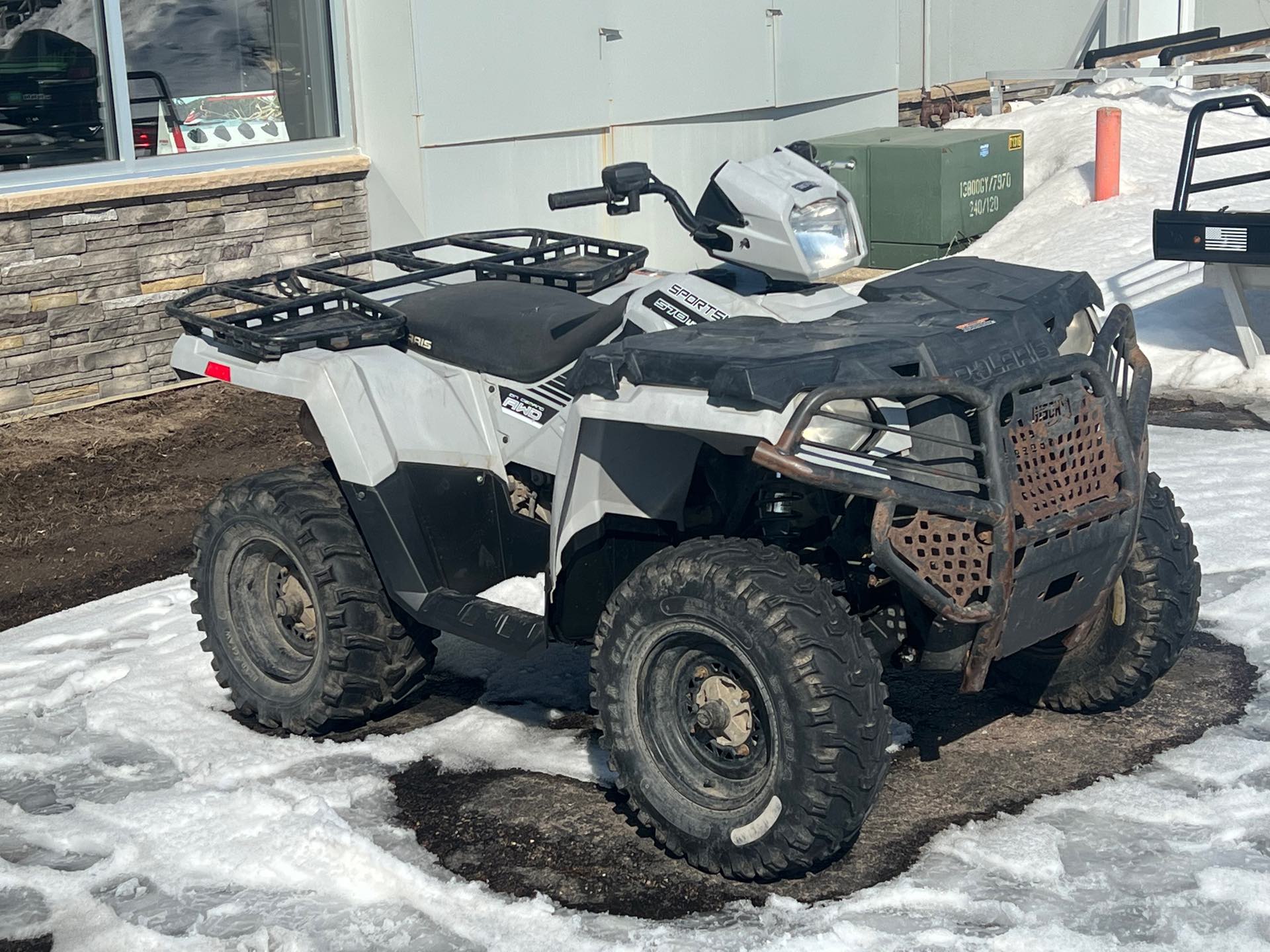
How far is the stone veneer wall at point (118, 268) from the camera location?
8.69 m

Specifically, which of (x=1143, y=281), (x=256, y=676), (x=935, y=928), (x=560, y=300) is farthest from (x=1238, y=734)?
(x=1143, y=281)

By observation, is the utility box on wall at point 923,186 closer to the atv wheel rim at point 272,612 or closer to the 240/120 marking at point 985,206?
the 240/120 marking at point 985,206

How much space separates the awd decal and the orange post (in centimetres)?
930

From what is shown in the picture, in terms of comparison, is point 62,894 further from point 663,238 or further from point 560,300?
point 663,238

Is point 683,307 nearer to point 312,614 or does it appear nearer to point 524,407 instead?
point 524,407

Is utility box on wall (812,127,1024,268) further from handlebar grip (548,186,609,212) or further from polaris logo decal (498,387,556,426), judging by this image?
polaris logo decal (498,387,556,426)

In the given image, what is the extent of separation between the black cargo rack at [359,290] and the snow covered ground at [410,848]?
97 cm

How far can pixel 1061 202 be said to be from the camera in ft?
43.1

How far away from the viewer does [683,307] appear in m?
4.40

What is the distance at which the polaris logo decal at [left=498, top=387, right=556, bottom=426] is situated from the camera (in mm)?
4523

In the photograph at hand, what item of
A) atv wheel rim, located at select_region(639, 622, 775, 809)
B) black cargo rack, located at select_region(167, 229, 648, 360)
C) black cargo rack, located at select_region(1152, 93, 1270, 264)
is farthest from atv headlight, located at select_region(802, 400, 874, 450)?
black cargo rack, located at select_region(1152, 93, 1270, 264)

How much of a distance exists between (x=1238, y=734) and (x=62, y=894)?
3.18 metres

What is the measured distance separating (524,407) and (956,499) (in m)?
1.49

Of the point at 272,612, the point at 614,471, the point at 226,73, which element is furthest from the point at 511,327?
the point at 226,73
